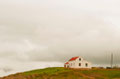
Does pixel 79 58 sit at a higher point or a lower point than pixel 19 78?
higher

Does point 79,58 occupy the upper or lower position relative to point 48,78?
upper

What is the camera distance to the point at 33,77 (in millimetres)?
84812

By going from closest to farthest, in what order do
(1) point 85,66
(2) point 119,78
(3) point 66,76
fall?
(2) point 119,78, (3) point 66,76, (1) point 85,66

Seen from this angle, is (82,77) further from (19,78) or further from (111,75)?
(19,78)

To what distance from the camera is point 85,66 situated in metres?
107

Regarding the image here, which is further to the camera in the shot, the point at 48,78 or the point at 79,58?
the point at 79,58

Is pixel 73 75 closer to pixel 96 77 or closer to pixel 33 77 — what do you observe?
pixel 96 77

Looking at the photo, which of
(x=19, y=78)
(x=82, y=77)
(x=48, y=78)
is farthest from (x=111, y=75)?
(x=19, y=78)

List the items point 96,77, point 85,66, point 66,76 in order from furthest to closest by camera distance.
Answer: point 85,66, point 66,76, point 96,77

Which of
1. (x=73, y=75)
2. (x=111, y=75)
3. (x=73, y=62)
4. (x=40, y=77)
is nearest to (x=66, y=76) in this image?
(x=73, y=75)

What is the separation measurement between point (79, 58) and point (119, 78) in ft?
129

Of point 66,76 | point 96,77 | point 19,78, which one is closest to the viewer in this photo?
point 96,77

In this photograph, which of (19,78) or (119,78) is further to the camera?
(19,78)

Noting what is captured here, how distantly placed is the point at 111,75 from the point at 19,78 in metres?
39.5
